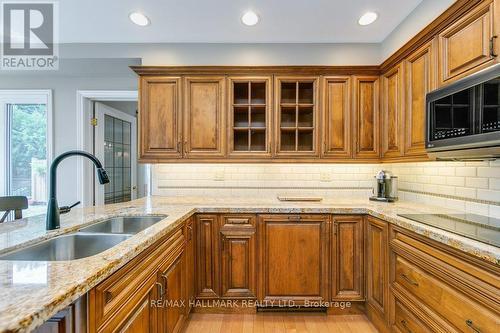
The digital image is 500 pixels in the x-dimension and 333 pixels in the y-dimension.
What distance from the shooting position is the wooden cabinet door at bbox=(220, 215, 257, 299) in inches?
87.4

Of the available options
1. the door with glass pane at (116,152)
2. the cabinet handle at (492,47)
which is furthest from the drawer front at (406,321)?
the door with glass pane at (116,152)

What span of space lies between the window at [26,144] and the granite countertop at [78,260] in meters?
1.94

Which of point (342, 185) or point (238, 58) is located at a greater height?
point (238, 58)

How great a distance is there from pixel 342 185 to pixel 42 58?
146 inches

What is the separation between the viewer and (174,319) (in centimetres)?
167

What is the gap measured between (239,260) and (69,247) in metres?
1.28

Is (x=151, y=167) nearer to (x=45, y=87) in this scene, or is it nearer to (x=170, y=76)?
(x=170, y=76)

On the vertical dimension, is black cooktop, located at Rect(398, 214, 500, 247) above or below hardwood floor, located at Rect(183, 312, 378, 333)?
above

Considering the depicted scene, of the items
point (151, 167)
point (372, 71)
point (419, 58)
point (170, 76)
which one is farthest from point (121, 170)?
point (419, 58)

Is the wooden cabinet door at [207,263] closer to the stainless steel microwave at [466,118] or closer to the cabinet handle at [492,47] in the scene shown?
the stainless steel microwave at [466,118]

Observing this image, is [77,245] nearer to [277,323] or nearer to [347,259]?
[277,323]

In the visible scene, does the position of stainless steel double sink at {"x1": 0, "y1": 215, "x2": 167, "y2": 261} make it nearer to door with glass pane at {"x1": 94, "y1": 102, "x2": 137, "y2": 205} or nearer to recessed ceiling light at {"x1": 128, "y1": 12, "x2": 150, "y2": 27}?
recessed ceiling light at {"x1": 128, "y1": 12, "x2": 150, "y2": 27}

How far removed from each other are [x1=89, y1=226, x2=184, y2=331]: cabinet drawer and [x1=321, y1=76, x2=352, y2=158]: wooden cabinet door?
1.85 m

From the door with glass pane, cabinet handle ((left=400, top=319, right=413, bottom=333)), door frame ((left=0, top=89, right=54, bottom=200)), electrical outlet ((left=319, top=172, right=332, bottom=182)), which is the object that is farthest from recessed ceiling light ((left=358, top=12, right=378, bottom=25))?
door frame ((left=0, top=89, right=54, bottom=200))
